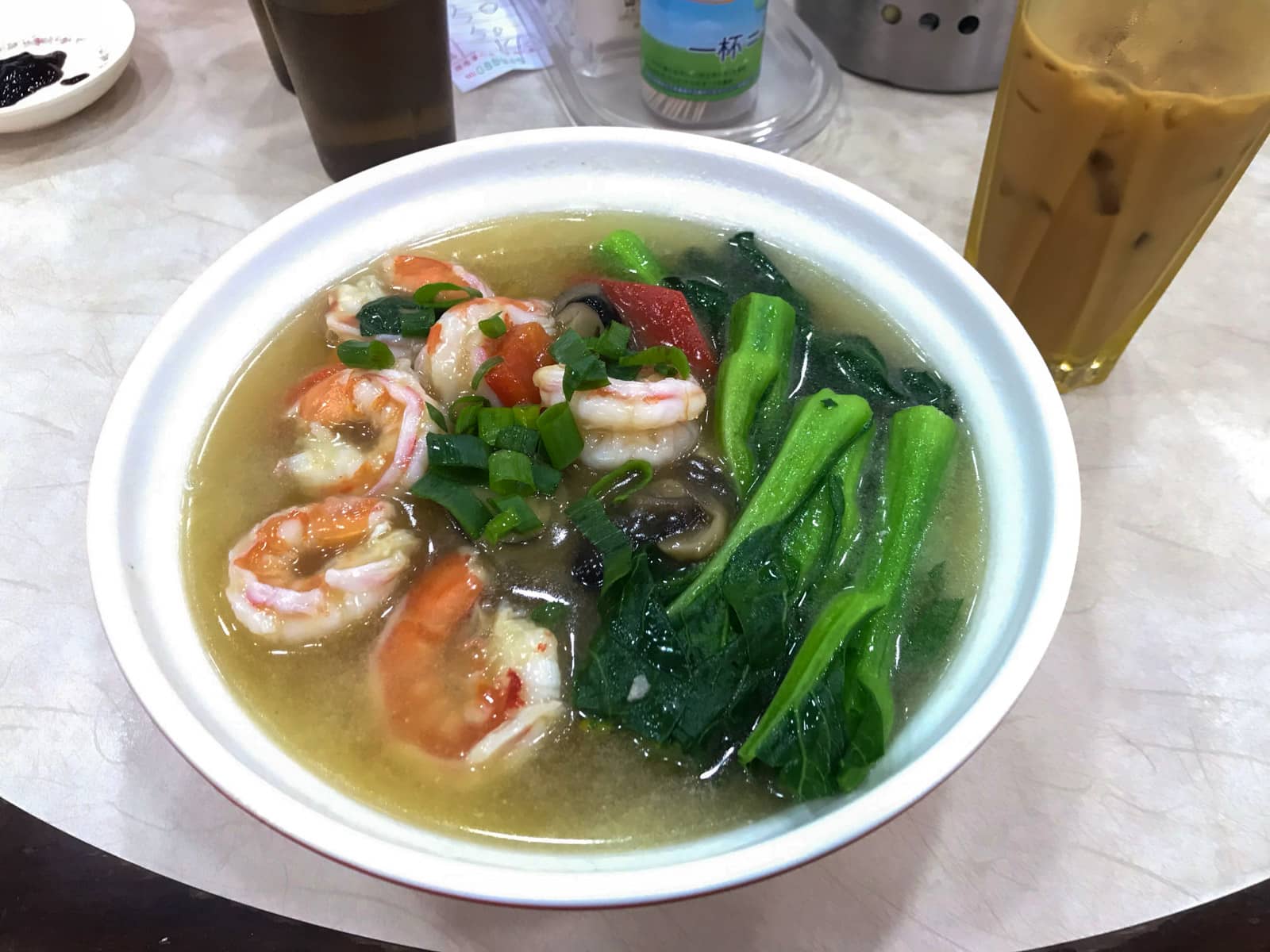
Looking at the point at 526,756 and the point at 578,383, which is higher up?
the point at 578,383

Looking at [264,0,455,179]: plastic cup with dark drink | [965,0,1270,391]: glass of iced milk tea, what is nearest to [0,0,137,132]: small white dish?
[264,0,455,179]: plastic cup with dark drink

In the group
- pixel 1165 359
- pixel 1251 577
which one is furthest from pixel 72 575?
pixel 1165 359

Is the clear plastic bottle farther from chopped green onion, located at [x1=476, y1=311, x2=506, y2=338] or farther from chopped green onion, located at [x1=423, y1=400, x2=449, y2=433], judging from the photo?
chopped green onion, located at [x1=423, y1=400, x2=449, y2=433]

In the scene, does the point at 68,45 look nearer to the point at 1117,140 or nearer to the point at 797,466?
the point at 797,466

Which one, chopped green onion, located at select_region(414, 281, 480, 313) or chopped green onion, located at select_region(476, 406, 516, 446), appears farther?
chopped green onion, located at select_region(414, 281, 480, 313)

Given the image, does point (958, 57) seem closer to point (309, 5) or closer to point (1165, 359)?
point (1165, 359)

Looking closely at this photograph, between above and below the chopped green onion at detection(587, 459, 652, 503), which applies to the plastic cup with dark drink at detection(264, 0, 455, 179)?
above

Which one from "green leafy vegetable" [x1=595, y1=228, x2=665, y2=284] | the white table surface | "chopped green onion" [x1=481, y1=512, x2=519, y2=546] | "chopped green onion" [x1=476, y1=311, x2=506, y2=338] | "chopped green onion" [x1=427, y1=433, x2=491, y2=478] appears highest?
"chopped green onion" [x1=476, y1=311, x2=506, y2=338]
